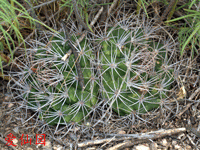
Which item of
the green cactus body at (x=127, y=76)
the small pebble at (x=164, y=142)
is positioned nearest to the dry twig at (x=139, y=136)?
the small pebble at (x=164, y=142)

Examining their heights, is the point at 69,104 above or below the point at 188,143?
above

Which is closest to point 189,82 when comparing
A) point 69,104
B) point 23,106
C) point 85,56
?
A: point 85,56

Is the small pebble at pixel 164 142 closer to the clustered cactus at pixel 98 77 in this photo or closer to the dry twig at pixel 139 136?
the dry twig at pixel 139 136

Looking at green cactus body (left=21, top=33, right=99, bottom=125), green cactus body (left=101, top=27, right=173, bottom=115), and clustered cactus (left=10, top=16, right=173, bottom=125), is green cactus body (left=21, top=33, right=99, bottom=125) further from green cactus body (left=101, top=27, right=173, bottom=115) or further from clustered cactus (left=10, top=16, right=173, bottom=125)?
green cactus body (left=101, top=27, right=173, bottom=115)

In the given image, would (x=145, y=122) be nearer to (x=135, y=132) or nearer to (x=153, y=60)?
(x=135, y=132)

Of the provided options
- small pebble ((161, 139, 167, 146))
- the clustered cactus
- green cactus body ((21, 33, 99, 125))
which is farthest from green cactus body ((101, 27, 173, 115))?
small pebble ((161, 139, 167, 146))

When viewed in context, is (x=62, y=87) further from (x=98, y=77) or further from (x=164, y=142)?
(x=164, y=142)

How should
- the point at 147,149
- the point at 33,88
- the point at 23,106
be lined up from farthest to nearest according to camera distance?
the point at 23,106 → the point at 33,88 → the point at 147,149

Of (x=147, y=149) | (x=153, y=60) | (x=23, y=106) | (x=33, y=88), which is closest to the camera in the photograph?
(x=147, y=149)

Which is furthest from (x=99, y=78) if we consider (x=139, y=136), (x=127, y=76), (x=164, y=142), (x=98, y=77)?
(x=164, y=142)
